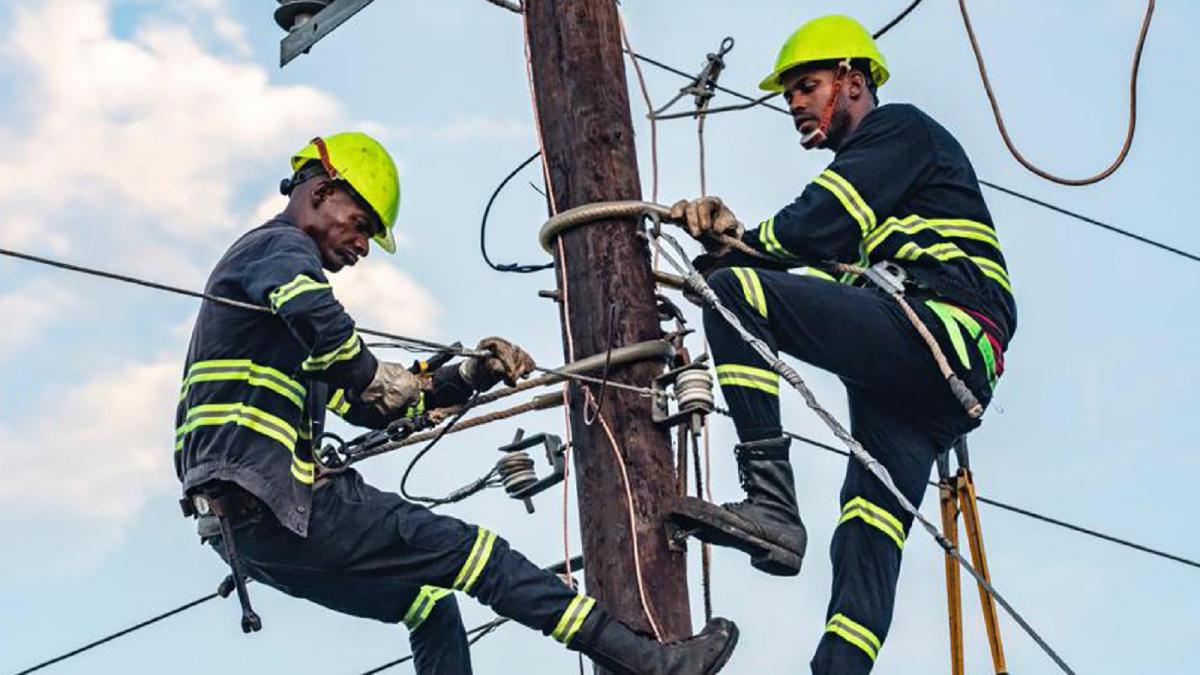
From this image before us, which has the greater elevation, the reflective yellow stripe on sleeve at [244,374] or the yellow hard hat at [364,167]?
the yellow hard hat at [364,167]

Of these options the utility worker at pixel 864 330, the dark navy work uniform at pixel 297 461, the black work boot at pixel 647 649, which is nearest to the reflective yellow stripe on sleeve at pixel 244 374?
the dark navy work uniform at pixel 297 461

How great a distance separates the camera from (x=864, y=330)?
7.12 m

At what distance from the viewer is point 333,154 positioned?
7879 mm

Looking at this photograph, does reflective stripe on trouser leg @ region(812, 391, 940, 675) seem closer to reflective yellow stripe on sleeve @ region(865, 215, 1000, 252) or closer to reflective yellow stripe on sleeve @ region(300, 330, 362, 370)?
reflective yellow stripe on sleeve @ region(865, 215, 1000, 252)

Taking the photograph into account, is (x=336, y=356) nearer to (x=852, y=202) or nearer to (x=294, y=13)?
(x=852, y=202)

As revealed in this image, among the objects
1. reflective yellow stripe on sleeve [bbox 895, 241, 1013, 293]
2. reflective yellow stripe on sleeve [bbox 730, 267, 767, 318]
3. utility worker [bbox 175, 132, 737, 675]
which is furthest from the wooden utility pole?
reflective yellow stripe on sleeve [bbox 895, 241, 1013, 293]

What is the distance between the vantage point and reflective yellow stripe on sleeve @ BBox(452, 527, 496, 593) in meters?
7.16

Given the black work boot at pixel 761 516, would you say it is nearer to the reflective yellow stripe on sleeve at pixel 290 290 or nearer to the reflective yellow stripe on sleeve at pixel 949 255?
the reflective yellow stripe on sleeve at pixel 949 255

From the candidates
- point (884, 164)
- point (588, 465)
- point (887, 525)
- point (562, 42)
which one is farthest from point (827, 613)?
point (562, 42)

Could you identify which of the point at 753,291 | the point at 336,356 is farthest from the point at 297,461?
the point at 753,291

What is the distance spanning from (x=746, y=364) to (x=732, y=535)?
52cm

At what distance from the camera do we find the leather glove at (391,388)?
24.7 feet

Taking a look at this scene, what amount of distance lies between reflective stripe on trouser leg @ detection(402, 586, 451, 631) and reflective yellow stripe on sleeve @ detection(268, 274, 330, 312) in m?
1.15

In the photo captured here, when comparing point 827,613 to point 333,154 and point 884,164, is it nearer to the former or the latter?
point 884,164
